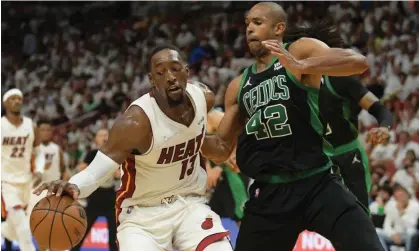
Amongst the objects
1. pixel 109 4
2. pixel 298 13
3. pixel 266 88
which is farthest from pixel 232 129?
pixel 109 4

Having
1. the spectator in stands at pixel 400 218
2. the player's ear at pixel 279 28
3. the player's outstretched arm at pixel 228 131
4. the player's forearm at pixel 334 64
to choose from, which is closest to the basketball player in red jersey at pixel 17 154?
the spectator in stands at pixel 400 218

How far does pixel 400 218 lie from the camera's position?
376 inches

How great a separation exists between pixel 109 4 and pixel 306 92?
18309 millimetres

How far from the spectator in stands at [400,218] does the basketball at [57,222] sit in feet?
18.2

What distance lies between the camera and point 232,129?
511cm

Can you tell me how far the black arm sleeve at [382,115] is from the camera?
5.64 meters

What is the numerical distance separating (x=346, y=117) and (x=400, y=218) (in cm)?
378

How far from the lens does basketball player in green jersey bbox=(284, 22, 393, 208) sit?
19.9 feet

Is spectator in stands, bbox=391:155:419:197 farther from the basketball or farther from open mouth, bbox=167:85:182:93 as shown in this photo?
the basketball

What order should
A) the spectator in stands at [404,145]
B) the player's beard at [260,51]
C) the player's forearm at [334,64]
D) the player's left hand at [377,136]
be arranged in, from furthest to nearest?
1. the spectator in stands at [404,145]
2. the player's left hand at [377,136]
3. the player's beard at [260,51]
4. the player's forearm at [334,64]

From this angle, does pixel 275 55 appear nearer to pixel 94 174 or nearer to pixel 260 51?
pixel 260 51

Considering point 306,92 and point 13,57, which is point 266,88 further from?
point 13,57

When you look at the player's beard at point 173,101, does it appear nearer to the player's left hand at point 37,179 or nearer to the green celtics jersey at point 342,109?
the green celtics jersey at point 342,109

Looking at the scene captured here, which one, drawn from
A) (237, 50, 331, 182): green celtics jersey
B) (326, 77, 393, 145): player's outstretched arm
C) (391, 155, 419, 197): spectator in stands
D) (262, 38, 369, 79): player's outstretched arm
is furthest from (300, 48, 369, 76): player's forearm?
(391, 155, 419, 197): spectator in stands
